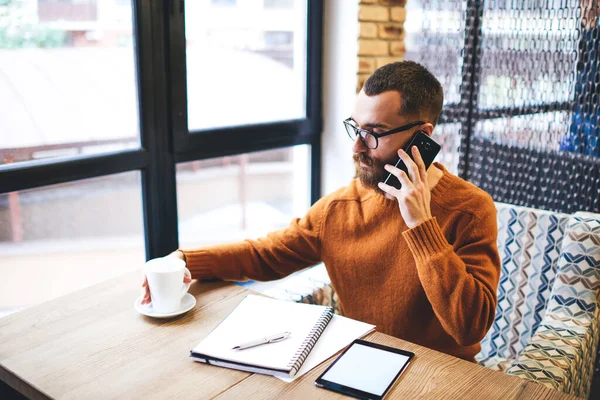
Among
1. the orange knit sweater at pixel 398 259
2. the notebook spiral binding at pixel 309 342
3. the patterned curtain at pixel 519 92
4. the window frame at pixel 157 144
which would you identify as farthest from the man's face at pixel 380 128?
the patterned curtain at pixel 519 92

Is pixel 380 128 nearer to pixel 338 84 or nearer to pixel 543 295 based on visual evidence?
pixel 543 295

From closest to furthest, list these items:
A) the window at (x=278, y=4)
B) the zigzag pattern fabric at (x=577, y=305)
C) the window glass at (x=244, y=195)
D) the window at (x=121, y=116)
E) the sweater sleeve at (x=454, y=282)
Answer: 1. the sweater sleeve at (x=454, y=282)
2. the zigzag pattern fabric at (x=577, y=305)
3. the window at (x=121, y=116)
4. the window at (x=278, y=4)
5. the window glass at (x=244, y=195)

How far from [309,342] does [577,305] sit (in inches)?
38.3

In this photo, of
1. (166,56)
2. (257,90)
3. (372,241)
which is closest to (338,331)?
(372,241)

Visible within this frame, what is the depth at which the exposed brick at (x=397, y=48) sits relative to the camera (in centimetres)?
243

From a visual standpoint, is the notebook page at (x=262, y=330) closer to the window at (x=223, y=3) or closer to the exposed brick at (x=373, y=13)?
the window at (x=223, y=3)

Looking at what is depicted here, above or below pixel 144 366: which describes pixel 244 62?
above

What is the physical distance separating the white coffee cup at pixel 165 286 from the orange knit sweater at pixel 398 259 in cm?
17

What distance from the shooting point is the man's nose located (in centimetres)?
145

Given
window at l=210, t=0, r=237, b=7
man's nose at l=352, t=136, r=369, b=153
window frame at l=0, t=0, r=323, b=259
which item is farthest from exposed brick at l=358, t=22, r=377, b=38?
man's nose at l=352, t=136, r=369, b=153

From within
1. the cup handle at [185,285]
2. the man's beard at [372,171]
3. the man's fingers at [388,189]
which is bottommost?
the cup handle at [185,285]

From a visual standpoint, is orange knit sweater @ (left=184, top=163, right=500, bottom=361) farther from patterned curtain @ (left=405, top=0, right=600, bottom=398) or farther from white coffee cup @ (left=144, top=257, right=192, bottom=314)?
patterned curtain @ (left=405, top=0, right=600, bottom=398)

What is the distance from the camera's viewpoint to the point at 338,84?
2.45 m

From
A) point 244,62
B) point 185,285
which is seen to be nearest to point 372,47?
point 244,62
